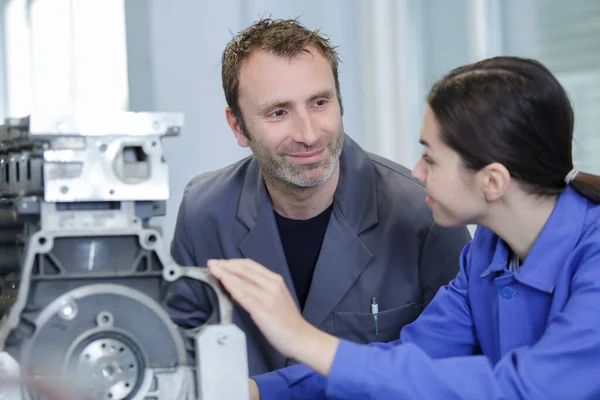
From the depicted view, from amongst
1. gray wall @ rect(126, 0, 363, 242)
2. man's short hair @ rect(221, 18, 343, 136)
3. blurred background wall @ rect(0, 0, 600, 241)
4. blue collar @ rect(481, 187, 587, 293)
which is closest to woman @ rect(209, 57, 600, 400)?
blue collar @ rect(481, 187, 587, 293)

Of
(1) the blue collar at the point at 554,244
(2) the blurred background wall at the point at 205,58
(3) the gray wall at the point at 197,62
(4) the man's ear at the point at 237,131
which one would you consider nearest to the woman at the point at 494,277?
(1) the blue collar at the point at 554,244

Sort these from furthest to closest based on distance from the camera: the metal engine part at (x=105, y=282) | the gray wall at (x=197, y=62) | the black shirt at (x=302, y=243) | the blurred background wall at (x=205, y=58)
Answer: the gray wall at (x=197, y=62)
the blurred background wall at (x=205, y=58)
the black shirt at (x=302, y=243)
the metal engine part at (x=105, y=282)

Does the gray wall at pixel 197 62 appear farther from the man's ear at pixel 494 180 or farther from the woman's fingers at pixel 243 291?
the woman's fingers at pixel 243 291

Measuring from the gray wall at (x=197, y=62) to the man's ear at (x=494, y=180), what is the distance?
5.19 ft

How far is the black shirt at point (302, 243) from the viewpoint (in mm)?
1739

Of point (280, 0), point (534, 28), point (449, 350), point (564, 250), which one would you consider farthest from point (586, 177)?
point (280, 0)

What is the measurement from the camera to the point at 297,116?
1.65m

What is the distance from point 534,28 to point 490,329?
1182 mm

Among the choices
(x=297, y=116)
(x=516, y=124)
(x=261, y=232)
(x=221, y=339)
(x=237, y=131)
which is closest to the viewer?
(x=221, y=339)

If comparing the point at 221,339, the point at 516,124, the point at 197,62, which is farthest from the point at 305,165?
the point at 197,62

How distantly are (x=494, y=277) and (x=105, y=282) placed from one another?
0.63 metres

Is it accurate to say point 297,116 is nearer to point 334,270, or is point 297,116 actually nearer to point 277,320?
point 334,270

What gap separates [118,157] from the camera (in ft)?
3.34

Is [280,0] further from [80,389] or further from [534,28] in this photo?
[80,389]
